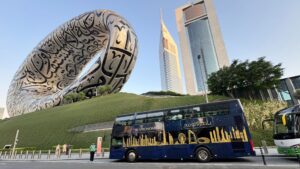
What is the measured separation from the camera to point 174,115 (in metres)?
11.0

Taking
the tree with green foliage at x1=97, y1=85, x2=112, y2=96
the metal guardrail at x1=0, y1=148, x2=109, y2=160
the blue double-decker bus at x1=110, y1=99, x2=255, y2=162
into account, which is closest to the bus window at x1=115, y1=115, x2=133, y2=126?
the blue double-decker bus at x1=110, y1=99, x2=255, y2=162

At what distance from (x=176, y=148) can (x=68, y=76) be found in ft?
148

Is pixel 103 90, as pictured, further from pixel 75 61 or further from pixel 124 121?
pixel 124 121

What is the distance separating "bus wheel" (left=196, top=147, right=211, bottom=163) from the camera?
9601 mm

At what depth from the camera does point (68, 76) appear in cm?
4834

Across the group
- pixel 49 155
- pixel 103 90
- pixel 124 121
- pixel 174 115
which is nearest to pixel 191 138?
pixel 174 115

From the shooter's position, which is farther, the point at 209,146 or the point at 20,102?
Answer: the point at 20,102

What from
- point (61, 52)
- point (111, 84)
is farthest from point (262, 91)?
point (61, 52)

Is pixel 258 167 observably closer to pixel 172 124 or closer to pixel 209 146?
pixel 209 146

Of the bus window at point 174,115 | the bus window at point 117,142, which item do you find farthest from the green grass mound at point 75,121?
the bus window at point 174,115

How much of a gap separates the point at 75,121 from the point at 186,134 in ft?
64.1

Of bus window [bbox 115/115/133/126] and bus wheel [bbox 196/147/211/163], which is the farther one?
bus window [bbox 115/115/133/126]

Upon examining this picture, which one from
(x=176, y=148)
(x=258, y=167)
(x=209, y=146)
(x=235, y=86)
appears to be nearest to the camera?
(x=258, y=167)

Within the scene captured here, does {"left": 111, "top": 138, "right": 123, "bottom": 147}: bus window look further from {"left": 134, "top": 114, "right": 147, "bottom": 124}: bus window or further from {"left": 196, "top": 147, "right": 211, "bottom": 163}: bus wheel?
{"left": 196, "top": 147, "right": 211, "bottom": 163}: bus wheel
